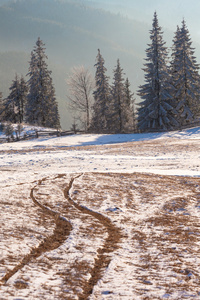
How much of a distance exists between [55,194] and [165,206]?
323cm

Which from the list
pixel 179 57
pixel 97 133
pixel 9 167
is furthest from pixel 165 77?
pixel 9 167

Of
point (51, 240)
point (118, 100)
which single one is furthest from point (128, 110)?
point (51, 240)

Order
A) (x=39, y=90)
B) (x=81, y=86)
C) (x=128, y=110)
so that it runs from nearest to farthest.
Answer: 1. (x=81, y=86)
2. (x=128, y=110)
3. (x=39, y=90)

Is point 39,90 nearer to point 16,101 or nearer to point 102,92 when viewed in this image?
point 16,101

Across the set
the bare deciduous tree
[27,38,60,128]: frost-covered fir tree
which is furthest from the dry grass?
[27,38,60,128]: frost-covered fir tree

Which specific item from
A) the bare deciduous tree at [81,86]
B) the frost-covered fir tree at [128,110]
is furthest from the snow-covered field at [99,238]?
the bare deciduous tree at [81,86]

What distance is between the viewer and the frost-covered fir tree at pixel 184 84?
3906 centimetres

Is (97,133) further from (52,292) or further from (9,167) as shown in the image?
(52,292)

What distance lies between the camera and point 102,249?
442 cm

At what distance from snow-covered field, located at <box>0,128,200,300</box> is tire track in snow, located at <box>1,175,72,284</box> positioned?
0.05ft

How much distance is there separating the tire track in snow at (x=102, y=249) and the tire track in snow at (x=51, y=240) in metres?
0.74

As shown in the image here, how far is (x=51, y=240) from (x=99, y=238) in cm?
88

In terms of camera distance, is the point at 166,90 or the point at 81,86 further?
the point at 81,86

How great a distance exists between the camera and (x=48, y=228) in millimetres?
5250
